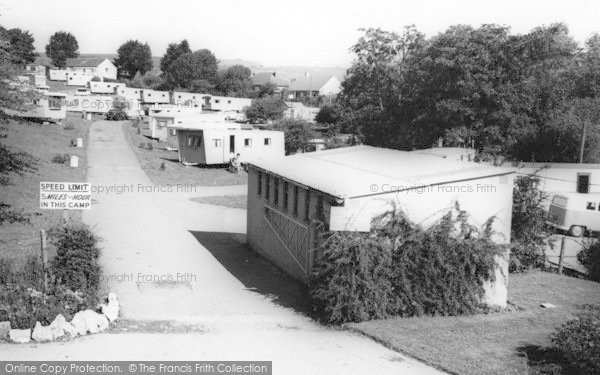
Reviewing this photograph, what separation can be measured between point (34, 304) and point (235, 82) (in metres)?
91.0

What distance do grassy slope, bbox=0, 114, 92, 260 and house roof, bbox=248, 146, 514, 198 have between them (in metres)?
7.01

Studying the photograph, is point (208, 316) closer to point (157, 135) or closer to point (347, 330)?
point (347, 330)

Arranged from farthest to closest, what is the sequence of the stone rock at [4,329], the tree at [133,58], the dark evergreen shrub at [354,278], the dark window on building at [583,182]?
the tree at [133,58] → the dark window on building at [583,182] → the dark evergreen shrub at [354,278] → the stone rock at [4,329]

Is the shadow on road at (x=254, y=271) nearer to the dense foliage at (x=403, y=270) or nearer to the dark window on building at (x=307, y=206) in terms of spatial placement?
the dense foliage at (x=403, y=270)

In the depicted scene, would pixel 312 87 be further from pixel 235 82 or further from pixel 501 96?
pixel 501 96

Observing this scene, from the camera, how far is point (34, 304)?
34.1 ft

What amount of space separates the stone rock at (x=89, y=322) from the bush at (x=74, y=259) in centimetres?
102

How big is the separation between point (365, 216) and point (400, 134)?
29.4 meters

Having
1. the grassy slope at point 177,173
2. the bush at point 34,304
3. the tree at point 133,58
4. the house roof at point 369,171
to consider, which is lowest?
the bush at point 34,304

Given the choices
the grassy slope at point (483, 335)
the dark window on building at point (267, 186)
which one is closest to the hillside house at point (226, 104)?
the dark window on building at point (267, 186)

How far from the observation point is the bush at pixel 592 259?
645 inches

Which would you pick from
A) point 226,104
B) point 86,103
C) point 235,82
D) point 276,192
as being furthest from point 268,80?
point 276,192

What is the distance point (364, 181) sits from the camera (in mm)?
12172

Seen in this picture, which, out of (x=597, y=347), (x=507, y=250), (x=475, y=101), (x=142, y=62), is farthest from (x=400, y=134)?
(x=142, y=62)
